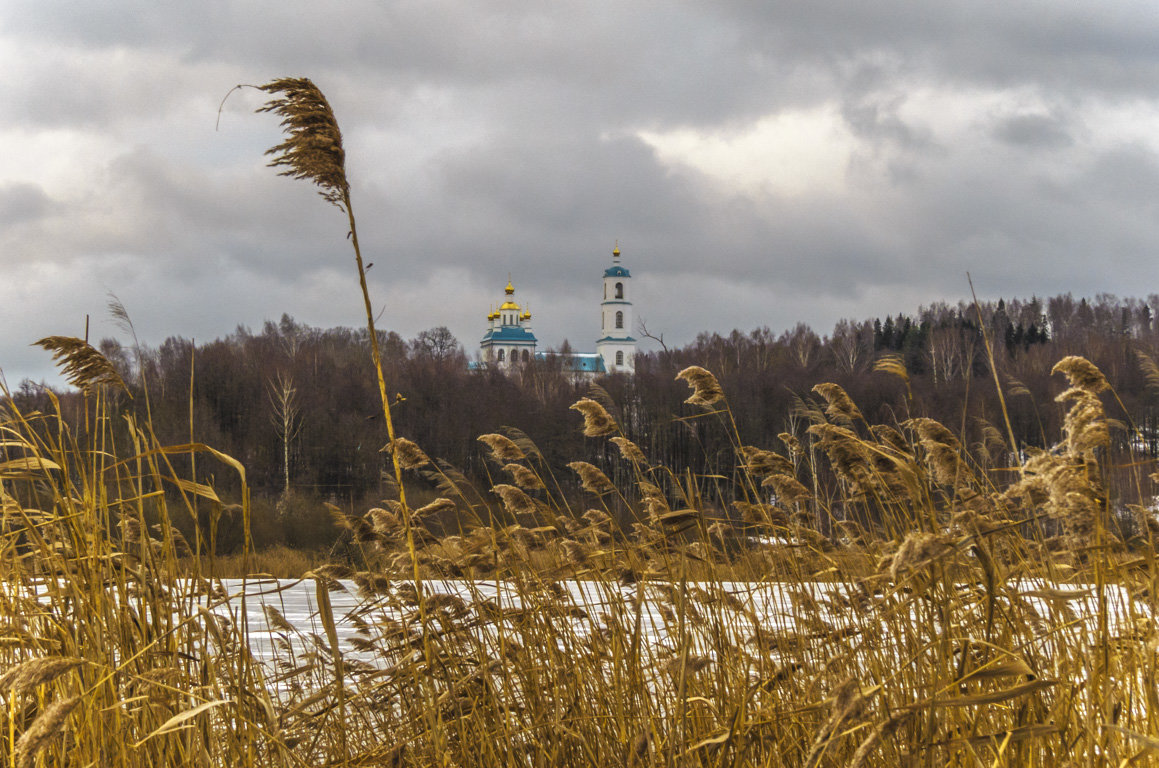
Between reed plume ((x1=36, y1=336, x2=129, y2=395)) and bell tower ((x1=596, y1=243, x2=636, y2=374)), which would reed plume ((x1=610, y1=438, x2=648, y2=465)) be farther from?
bell tower ((x1=596, y1=243, x2=636, y2=374))

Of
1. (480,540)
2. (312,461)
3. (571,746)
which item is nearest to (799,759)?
(571,746)

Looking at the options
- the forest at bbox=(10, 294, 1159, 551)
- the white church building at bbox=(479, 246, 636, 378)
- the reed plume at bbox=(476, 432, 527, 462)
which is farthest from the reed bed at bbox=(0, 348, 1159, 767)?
the white church building at bbox=(479, 246, 636, 378)

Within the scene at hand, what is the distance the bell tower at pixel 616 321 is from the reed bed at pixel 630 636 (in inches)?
3807

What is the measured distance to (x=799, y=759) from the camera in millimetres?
2324

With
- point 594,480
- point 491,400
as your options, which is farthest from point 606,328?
point 594,480

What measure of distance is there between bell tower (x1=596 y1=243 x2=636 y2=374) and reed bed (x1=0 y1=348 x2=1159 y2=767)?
9669 cm

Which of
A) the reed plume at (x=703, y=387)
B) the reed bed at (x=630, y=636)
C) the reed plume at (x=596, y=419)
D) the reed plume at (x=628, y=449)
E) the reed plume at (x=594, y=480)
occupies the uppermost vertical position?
the reed plume at (x=703, y=387)

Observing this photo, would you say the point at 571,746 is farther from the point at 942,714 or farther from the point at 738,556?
the point at 738,556

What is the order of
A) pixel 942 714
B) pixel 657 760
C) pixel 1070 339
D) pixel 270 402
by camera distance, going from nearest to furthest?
1. pixel 942 714
2. pixel 657 760
3. pixel 270 402
4. pixel 1070 339

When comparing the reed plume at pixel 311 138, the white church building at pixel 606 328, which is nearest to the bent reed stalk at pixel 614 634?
the reed plume at pixel 311 138

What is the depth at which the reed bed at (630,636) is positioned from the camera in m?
1.72

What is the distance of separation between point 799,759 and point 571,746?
24.2 inches

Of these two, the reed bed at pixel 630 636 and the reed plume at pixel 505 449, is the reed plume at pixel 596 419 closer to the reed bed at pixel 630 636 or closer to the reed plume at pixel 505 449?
the reed bed at pixel 630 636

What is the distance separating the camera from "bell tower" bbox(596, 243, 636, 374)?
102m
